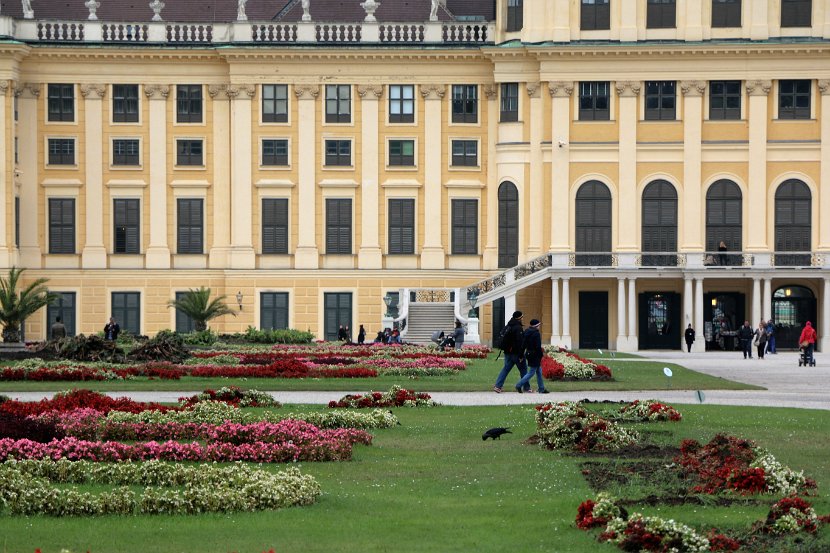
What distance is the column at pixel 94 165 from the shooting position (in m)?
78.0

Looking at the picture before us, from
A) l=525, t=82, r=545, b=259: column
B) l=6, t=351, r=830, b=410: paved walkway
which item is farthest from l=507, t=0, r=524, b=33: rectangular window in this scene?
l=6, t=351, r=830, b=410: paved walkway

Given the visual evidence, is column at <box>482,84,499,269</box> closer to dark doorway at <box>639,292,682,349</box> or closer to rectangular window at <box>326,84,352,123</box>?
rectangular window at <box>326,84,352,123</box>

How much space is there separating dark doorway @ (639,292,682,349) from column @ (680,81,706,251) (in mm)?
2694

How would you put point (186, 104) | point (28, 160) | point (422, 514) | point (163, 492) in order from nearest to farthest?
1. point (422, 514)
2. point (163, 492)
3. point (28, 160)
4. point (186, 104)

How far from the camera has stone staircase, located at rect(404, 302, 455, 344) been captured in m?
73.6

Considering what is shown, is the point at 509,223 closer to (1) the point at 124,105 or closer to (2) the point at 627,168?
(2) the point at 627,168

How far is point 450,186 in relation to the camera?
78.1 m

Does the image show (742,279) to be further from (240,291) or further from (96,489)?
(96,489)

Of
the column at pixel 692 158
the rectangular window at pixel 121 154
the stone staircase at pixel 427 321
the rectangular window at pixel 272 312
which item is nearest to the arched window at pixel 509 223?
the stone staircase at pixel 427 321

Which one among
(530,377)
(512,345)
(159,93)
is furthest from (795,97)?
(512,345)

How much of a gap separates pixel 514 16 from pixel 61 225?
77.9 feet

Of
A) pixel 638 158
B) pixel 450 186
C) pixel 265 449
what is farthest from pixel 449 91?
pixel 265 449

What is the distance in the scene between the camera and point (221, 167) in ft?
257

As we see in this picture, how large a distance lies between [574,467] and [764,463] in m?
3.11
